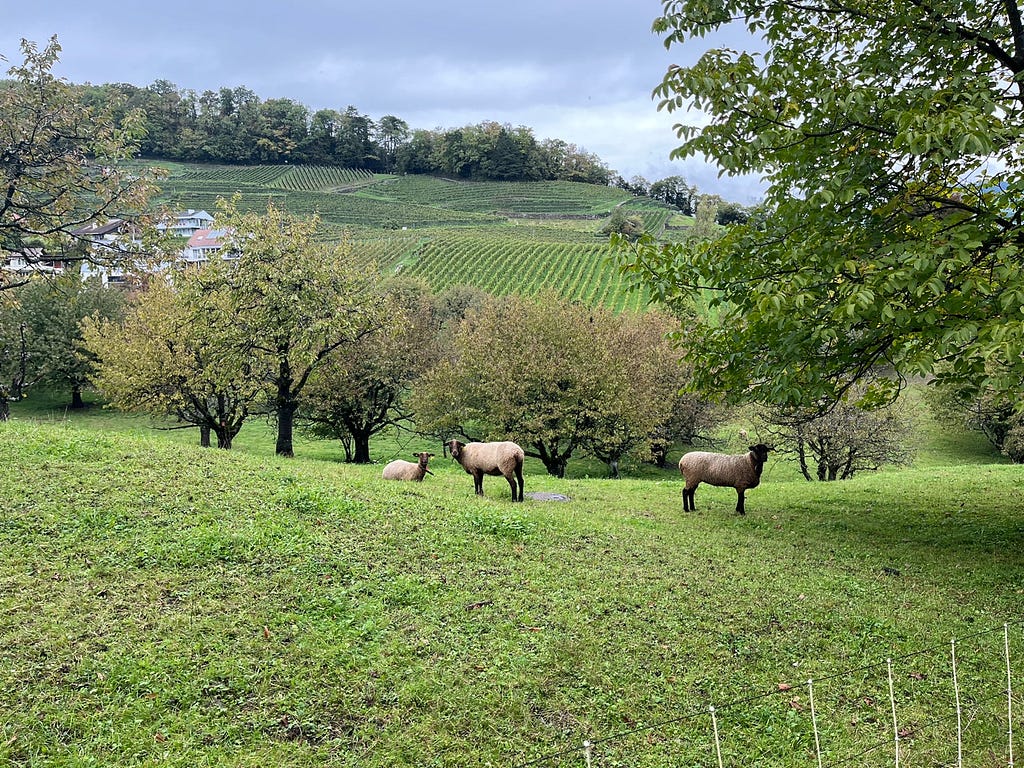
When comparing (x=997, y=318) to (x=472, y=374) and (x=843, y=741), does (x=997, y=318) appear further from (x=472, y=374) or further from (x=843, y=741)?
(x=472, y=374)

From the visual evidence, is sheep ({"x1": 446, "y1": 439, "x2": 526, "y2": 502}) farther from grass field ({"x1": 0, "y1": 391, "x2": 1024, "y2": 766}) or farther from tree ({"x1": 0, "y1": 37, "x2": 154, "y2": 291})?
tree ({"x1": 0, "y1": 37, "x2": 154, "y2": 291})

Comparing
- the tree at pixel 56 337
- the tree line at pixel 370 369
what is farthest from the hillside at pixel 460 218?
the tree at pixel 56 337

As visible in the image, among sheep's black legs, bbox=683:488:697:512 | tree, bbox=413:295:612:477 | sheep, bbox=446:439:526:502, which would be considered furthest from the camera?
tree, bbox=413:295:612:477

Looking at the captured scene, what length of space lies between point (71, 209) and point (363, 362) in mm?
19476

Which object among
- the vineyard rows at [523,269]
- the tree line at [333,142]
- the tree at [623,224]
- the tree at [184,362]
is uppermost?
the tree line at [333,142]

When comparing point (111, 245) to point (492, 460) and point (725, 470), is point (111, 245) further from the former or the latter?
point (725, 470)

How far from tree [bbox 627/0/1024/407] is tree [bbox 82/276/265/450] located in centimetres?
1842

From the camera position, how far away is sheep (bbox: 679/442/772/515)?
13.7 meters

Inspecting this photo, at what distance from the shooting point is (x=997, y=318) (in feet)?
24.4

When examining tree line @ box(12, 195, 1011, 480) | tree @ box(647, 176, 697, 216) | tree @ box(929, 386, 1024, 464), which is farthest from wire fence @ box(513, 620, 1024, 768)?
tree @ box(647, 176, 697, 216)

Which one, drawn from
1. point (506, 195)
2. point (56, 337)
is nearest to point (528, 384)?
point (56, 337)

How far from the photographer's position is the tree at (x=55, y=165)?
35.8ft

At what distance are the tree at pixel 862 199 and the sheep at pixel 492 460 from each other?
531 cm

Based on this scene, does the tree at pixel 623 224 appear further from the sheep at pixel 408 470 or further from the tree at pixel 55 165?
the tree at pixel 55 165
